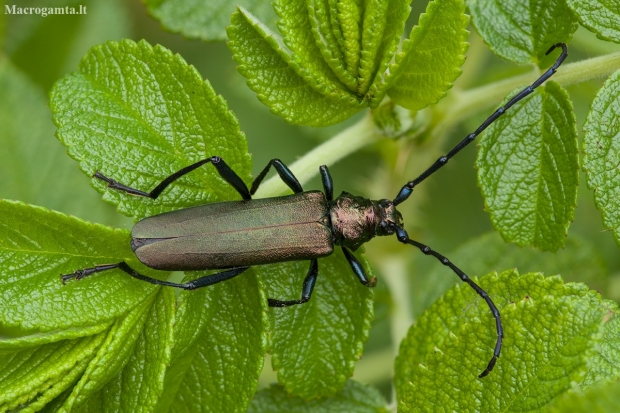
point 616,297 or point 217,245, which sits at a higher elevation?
point 616,297

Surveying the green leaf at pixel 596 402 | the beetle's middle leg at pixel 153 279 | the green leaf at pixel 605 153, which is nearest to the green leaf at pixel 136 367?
the beetle's middle leg at pixel 153 279

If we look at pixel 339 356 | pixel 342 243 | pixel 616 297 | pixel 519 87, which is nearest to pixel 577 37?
pixel 519 87

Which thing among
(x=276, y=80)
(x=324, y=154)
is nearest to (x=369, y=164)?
(x=324, y=154)

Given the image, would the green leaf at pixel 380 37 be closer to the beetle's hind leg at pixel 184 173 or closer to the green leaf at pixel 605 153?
the beetle's hind leg at pixel 184 173

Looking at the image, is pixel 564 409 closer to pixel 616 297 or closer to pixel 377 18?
pixel 377 18

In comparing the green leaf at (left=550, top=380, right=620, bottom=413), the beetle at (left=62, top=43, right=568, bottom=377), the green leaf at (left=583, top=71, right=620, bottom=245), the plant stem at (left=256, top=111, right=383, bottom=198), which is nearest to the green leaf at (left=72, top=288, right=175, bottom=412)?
the beetle at (left=62, top=43, right=568, bottom=377)

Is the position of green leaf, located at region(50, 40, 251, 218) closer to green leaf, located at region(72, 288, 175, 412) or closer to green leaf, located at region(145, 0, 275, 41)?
green leaf, located at region(72, 288, 175, 412)

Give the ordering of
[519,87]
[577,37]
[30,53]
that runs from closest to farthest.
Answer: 1. [519,87]
2. [577,37]
3. [30,53]
